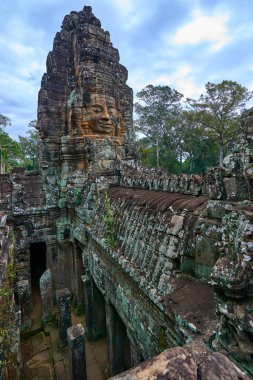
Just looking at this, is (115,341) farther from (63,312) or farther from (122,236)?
(122,236)

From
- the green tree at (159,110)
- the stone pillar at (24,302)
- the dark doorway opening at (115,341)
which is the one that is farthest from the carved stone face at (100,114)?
the green tree at (159,110)

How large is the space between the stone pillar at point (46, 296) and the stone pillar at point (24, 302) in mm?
431

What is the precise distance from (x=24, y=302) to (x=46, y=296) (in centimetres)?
Result: 71

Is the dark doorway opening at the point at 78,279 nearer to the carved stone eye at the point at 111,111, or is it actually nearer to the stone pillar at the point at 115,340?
the stone pillar at the point at 115,340

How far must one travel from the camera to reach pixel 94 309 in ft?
22.5

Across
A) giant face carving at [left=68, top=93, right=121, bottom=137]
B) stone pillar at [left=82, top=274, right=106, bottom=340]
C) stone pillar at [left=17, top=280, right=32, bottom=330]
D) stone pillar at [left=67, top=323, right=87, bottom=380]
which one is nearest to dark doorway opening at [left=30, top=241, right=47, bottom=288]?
stone pillar at [left=17, top=280, right=32, bottom=330]

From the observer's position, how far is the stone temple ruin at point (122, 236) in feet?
5.41

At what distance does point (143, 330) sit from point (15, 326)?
12.6ft

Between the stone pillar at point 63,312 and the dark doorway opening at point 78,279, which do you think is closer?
the stone pillar at point 63,312

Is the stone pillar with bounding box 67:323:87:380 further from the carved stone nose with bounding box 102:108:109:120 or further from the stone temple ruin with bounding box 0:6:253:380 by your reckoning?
the carved stone nose with bounding box 102:108:109:120

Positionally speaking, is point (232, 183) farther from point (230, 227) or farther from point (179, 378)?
point (179, 378)

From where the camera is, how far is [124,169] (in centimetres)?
744

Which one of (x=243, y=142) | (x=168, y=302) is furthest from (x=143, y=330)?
(x=243, y=142)

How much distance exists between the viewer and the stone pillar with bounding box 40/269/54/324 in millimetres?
7793
